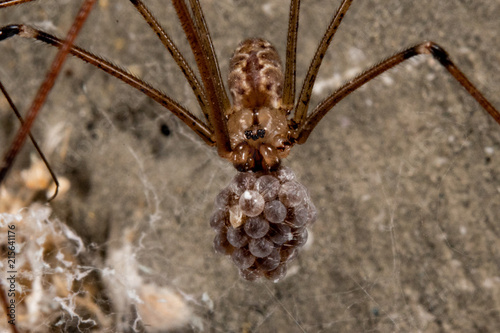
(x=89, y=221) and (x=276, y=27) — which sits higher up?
(x=276, y=27)

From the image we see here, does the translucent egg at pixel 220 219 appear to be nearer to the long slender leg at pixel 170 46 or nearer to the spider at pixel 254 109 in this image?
the spider at pixel 254 109

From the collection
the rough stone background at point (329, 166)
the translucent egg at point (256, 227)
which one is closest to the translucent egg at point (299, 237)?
the translucent egg at point (256, 227)

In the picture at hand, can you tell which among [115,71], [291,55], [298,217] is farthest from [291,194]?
[115,71]

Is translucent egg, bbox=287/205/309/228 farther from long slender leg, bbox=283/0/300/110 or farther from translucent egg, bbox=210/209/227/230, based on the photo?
long slender leg, bbox=283/0/300/110

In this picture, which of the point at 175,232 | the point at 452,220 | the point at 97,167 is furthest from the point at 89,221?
the point at 452,220

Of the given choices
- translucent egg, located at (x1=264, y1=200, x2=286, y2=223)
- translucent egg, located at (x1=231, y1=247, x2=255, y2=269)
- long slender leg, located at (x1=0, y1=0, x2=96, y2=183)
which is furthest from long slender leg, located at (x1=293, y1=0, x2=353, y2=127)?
long slender leg, located at (x1=0, y1=0, x2=96, y2=183)

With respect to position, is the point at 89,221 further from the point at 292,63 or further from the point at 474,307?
the point at 474,307

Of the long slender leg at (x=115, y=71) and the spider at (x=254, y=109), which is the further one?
the long slender leg at (x=115, y=71)
